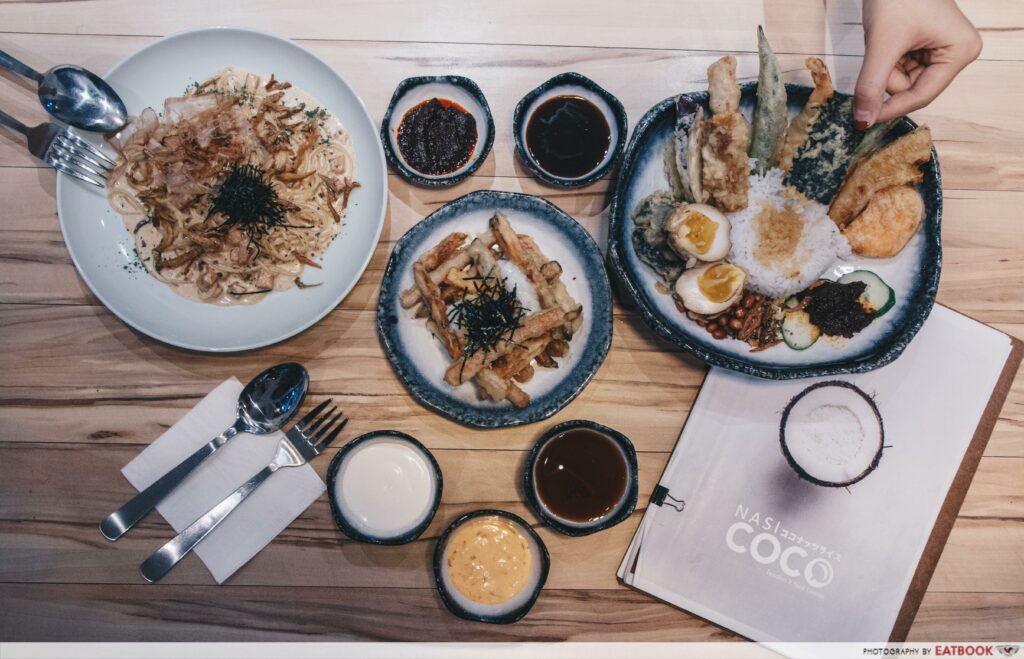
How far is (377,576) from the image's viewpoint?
2.32m

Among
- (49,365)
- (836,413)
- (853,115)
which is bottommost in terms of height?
(49,365)

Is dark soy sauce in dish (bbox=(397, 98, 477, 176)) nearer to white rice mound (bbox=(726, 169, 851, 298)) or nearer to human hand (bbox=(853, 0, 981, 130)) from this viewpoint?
white rice mound (bbox=(726, 169, 851, 298))

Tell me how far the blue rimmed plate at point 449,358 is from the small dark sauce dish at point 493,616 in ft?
1.05

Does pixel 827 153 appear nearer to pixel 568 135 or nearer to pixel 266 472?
pixel 568 135

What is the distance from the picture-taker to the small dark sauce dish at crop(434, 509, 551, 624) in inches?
84.2

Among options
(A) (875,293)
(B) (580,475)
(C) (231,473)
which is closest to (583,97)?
(A) (875,293)

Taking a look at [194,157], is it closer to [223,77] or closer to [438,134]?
[223,77]

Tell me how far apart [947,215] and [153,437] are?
3.16m

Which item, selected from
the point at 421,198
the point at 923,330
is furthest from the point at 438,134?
the point at 923,330

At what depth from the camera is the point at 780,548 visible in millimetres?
2342

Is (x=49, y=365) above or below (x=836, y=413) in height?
below

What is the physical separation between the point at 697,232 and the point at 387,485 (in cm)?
138

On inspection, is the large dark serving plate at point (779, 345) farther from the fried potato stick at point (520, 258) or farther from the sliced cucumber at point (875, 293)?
the fried potato stick at point (520, 258)

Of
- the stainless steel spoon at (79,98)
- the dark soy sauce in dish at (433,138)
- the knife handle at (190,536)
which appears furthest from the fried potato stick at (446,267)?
the stainless steel spoon at (79,98)
